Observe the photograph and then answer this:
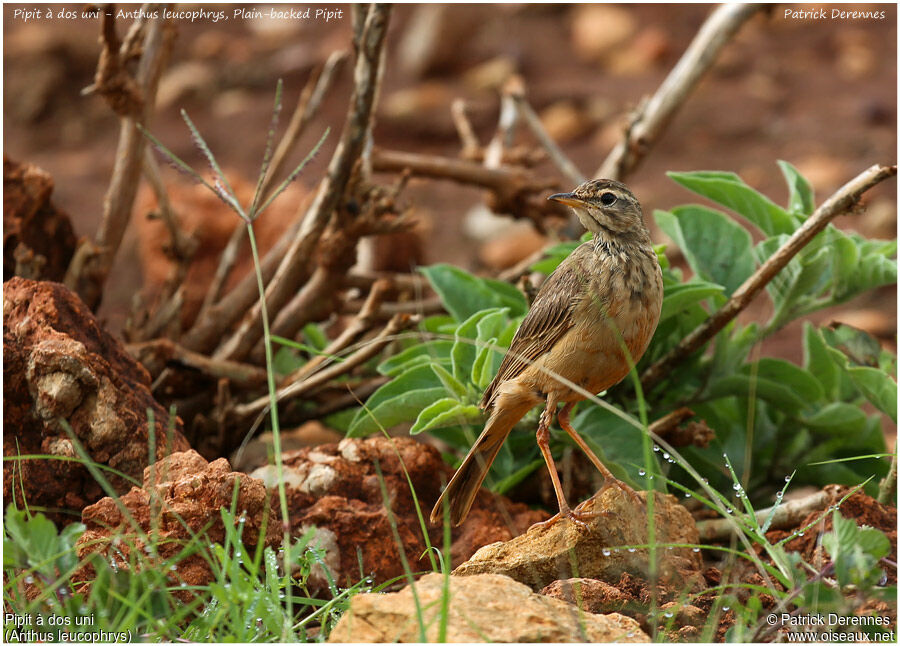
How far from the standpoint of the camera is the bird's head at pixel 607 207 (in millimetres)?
3557

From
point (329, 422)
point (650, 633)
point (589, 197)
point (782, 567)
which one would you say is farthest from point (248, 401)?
point (782, 567)

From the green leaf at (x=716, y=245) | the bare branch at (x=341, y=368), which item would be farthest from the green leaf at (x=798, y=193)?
the bare branch at (x=341, y=368)

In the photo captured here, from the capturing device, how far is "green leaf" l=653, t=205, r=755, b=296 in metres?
4.26

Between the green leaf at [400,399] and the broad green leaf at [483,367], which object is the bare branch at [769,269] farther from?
the green leaf at [400,399]

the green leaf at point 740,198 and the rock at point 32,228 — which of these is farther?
the rock at point 32,228

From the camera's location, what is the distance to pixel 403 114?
10.1 m

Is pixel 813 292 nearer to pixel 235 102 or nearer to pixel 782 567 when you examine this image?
pixel 782 567

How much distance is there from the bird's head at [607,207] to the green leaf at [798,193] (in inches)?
36.5

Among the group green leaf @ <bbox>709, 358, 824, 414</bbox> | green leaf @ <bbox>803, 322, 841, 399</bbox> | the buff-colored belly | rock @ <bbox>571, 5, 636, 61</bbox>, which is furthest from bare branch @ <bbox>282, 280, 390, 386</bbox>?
rock @ <bbox>571, 5, 636, 61</bbox>

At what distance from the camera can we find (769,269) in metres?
3.71

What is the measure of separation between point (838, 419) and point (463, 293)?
172 cm

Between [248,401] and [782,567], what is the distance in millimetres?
2774

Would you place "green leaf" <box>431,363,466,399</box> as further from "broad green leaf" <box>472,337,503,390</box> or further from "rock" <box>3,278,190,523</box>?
"rock" <box>3,278,190,523</box>

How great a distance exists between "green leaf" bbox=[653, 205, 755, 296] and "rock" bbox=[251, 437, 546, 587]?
1.35m
